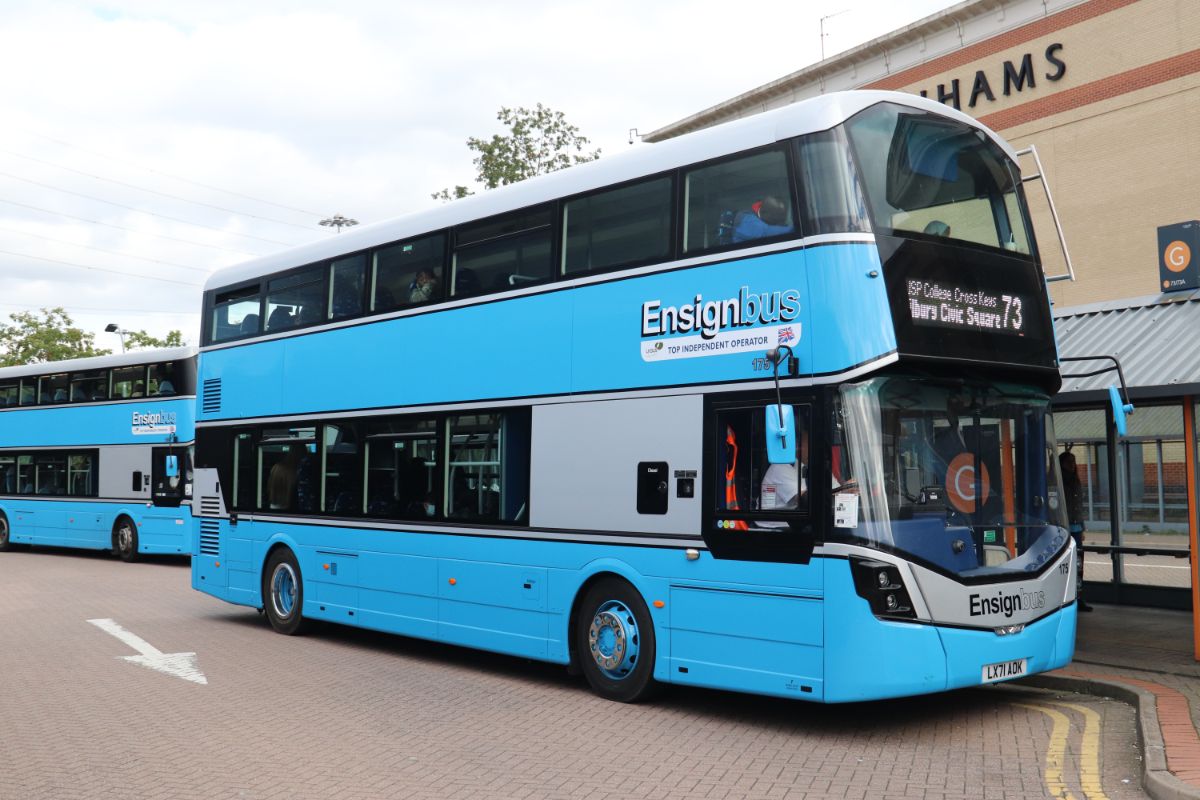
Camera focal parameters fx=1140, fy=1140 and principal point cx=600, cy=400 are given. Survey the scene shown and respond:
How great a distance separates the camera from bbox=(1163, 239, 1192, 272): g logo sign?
10844 mm

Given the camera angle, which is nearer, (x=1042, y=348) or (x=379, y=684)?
(x=1042, y=348)

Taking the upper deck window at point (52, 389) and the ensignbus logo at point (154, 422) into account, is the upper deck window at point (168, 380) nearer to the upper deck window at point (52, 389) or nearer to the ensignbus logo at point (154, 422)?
the ensignbus logo at point (154, 422)

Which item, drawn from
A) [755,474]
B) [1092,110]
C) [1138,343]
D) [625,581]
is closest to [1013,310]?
[755,474]

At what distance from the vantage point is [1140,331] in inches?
419

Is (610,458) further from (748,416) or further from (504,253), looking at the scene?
(504,253)

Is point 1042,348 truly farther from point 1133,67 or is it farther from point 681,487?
point 1133,67

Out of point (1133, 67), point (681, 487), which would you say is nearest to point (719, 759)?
point (681, 487)

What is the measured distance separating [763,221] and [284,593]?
26.6 feet

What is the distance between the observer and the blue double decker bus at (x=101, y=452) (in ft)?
77.1

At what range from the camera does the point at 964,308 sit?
7.93m

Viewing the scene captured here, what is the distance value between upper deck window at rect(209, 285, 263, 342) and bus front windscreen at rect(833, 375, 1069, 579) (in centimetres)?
877

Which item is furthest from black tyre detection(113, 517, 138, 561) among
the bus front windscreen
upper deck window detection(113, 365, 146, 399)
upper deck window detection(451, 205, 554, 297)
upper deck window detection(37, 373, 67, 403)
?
the bus front windscreen

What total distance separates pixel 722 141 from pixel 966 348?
7.61ft

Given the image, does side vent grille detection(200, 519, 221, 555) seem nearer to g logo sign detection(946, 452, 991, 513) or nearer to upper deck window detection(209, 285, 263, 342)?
upper deck window detection(209, 285, 263, 342)
